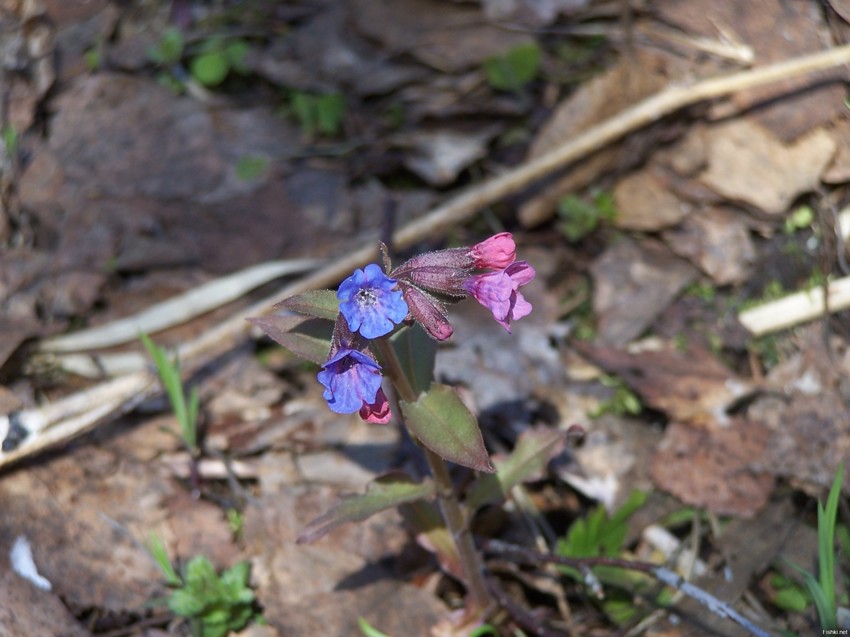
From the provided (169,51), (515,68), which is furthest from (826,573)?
(169,51)

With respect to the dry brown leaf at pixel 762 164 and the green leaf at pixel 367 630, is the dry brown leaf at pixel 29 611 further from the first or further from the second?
the dry brown leaf at pixel 762 164

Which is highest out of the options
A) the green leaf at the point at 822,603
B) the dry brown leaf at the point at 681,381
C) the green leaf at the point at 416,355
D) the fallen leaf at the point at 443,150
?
the green leaf at the point at 416,355

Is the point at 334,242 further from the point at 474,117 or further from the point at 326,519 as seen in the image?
the point at 326,519

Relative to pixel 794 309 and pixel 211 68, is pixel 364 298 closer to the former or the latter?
pixel 794 309

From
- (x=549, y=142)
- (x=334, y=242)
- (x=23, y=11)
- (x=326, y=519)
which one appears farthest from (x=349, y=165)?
(x=326, y=519)

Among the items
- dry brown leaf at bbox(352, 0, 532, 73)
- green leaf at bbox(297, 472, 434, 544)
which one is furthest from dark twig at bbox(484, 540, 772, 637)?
dry brown leaf at bbox(352, 0, 532, 73)

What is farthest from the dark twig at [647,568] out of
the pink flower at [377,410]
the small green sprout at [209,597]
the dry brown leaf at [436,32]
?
the dry brown leaf at [436,32]
